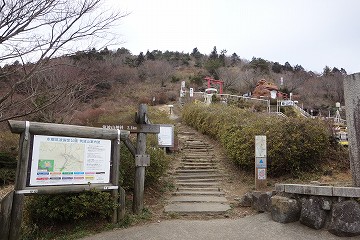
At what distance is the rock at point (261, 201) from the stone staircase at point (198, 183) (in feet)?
1.93

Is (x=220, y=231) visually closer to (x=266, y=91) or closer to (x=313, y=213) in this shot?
(x=313, y=213)

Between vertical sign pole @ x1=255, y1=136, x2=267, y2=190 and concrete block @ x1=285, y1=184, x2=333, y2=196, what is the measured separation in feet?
5.39

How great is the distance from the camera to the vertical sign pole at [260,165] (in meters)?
6.64

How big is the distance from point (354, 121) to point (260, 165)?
2.39 meters

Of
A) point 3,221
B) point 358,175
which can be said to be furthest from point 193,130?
point 3,221

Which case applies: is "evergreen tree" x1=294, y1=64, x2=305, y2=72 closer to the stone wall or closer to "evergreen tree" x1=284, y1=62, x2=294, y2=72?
"evergreen tree" x1=284, y1=62, x2=294, y2=72

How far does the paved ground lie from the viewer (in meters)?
4.30

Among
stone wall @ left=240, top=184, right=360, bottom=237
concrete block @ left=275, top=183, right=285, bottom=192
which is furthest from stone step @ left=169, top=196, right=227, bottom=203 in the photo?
concrete block @ left=275, top=183, right=285, bottom=192

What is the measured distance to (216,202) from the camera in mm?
6301

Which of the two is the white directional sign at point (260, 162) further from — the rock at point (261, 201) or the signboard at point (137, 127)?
the signboard at point (137, 127)

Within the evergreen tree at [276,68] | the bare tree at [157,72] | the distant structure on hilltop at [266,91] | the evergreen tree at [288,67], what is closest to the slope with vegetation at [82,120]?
the distant structure on hilltop at [266,91]

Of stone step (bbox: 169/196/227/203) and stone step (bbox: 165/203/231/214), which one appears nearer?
stone step (bbox: 165/203/231/214)

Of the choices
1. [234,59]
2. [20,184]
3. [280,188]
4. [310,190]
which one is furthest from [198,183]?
[234,59]

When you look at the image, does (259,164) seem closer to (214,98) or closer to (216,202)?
(216,202)
